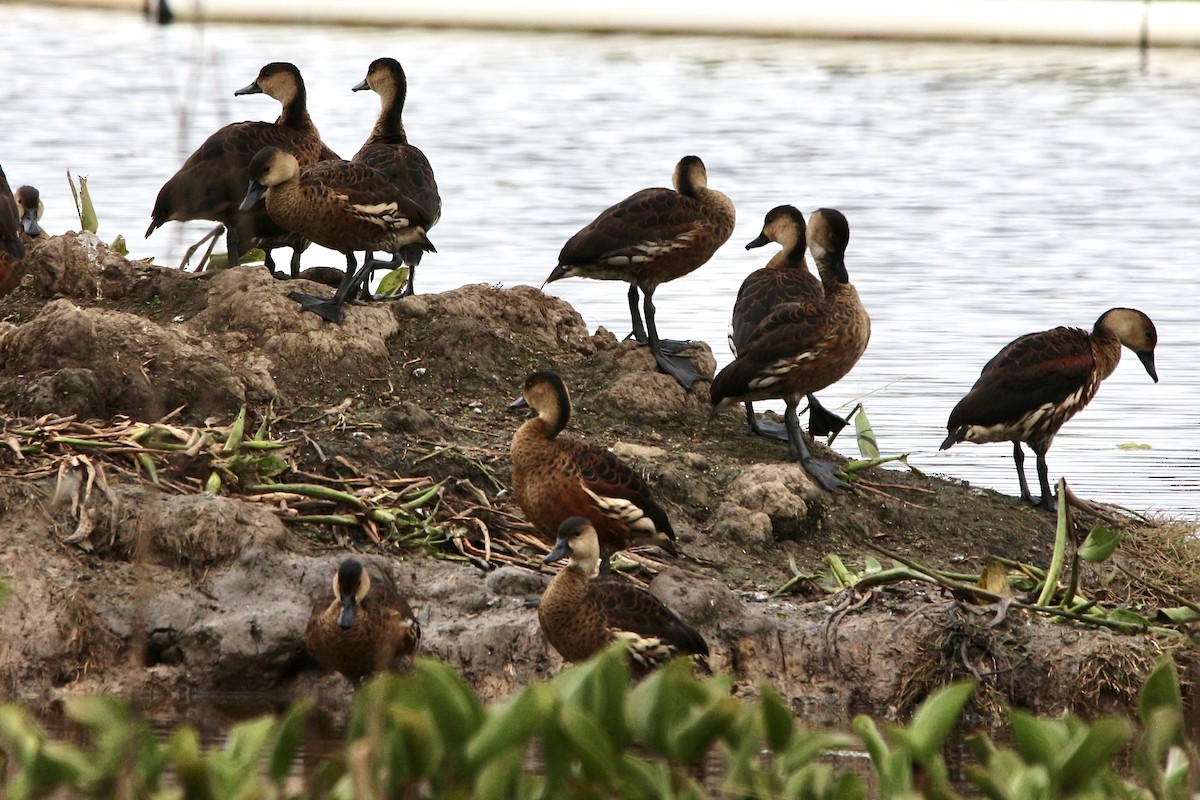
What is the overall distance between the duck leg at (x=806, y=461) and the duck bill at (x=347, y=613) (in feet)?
8.97

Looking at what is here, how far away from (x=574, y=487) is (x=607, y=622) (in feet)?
2.57

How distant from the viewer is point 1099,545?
6.94m

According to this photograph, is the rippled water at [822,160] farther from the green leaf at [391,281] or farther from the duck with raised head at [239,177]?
the green leaf at [391,281]

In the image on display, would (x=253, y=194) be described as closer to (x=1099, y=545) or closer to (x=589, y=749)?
(x=1099, y=545)

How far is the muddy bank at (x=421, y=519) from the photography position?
21.9 ft

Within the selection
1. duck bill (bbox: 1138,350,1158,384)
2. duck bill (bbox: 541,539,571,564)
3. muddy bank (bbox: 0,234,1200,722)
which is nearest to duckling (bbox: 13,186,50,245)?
muddy bank (bbox: 0,234,1200,722)

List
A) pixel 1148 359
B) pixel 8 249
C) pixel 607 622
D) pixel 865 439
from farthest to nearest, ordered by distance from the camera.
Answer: pixel 1148 359
pixel 865 439
pixel 8 249
pixel 607 622

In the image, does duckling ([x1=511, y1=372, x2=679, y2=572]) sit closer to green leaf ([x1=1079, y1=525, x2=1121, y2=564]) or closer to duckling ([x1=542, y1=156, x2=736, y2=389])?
green leaf ([x1=1079, y1=525, x2=1121, y2=564])

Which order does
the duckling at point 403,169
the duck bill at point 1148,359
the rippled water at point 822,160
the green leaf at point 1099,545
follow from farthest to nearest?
1. the rippled water at point 822,160
2. the duck bill at point 1148,359
3. the duckling at point 403,169
4. the green leaf at point 1099,545

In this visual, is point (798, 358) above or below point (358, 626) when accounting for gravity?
above

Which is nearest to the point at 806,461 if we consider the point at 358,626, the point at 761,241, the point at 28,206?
the point at 761,241

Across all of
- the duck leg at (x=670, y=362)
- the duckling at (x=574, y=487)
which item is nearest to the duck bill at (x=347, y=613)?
the duckling at (x=574, y=487)

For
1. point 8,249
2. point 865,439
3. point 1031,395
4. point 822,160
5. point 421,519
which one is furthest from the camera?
point 822,160

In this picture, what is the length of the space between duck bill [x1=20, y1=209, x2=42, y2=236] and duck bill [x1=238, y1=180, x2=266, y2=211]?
195cm
